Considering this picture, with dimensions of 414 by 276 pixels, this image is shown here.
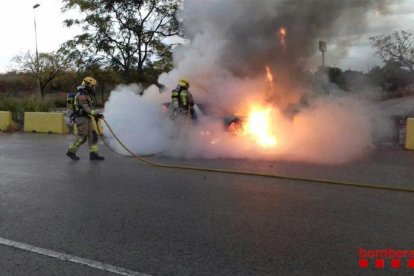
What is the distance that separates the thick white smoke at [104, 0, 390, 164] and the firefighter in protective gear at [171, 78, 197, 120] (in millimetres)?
305

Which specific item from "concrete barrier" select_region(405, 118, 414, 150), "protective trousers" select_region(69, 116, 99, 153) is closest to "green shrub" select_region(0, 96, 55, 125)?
"protective trousers" select_region(69, 116, 99, 153)

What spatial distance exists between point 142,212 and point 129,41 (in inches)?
625

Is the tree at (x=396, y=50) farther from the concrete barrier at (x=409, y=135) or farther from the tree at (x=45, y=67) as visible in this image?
the tree at (x=45, y=67)

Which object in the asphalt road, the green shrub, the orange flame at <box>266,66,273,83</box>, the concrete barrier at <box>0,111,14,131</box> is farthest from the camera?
the green shrub

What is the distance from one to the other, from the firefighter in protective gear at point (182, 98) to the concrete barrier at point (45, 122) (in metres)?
6.51

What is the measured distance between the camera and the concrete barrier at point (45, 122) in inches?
→ 588

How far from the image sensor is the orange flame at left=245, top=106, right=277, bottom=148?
10.0m

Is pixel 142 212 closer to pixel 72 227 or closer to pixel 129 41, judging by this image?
pixel 72 227

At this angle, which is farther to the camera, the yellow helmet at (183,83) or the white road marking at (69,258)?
the yellow helmet at (183,83)

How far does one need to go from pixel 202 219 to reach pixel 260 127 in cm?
566

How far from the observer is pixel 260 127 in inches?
402

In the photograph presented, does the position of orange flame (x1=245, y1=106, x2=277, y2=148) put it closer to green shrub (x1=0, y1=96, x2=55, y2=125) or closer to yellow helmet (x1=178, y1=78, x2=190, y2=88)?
yellow helmet (x1=178, y1=78, x2=190, y2=88)

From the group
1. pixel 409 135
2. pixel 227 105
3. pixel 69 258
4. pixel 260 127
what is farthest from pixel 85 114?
pixel 409 135

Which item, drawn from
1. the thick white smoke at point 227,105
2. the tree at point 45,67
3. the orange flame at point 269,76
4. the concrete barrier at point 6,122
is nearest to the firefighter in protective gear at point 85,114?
the thick white smoke at point 227,105
